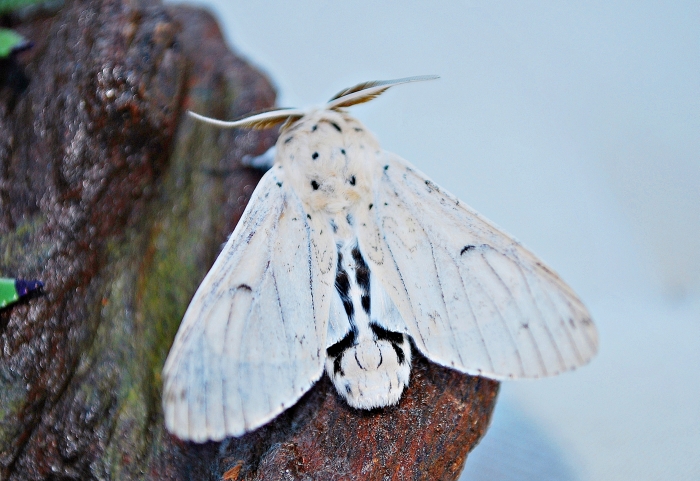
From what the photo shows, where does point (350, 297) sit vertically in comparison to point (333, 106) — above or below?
below

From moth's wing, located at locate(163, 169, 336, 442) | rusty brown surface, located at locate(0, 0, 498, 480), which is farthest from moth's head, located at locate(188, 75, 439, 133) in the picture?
rusty brown surface, located at locate(0, 0, 498, 480)

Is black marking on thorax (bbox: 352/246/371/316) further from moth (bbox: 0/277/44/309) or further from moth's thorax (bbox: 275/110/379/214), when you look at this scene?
moth (bbox: 0/277/44/309)

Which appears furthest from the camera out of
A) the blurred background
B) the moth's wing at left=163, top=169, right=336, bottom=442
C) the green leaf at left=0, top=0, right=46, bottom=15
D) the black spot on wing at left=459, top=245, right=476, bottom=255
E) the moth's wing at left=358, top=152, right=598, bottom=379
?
the blurred background

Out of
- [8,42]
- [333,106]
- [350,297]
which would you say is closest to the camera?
[350,297]

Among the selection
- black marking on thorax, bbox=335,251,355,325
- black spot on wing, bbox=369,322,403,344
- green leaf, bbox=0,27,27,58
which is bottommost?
black spot on wing, bbox=369,322,403,344

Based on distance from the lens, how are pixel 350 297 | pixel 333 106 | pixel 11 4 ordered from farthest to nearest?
1. pixel 11 4
2. pixel 333 106
3. pixel 350 297

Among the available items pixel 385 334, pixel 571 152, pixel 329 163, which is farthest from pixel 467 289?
pixel 571 152

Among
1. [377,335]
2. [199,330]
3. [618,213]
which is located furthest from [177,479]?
[618,213]

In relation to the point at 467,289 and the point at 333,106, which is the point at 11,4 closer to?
the point at 333,106
